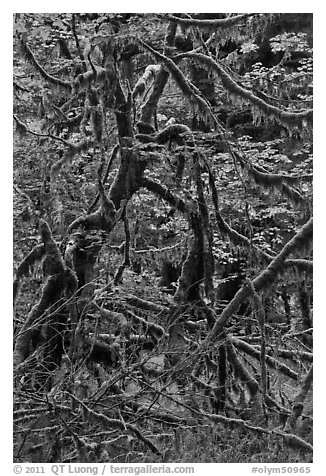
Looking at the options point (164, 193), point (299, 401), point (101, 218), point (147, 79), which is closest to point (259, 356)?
point (299, 401)

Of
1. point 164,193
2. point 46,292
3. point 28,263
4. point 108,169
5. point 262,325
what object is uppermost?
point 108,169

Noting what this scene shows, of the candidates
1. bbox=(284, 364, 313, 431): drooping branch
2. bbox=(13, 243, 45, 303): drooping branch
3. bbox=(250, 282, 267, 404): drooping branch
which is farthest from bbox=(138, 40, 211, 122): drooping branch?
bbox=(284, 364, 313, 431): drooping branch

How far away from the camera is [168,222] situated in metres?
5.84

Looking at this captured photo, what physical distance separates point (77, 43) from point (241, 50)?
1.36 meters

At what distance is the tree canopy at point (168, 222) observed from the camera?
5684 mm

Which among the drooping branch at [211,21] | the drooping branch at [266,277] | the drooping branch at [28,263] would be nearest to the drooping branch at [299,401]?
the drooping branch at [266,277]

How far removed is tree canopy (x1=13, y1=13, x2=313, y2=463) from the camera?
5.68 metres

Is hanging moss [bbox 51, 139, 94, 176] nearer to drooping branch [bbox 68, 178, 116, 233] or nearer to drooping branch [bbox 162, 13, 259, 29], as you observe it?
drooping branch [bbox 68, 178, 116, 233]

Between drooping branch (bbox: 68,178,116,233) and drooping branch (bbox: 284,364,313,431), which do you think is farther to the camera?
drooping branch (bbox: 68,178,116,233)

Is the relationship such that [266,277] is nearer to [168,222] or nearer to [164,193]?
[168,222]

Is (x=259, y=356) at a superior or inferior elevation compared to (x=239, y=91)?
inferior

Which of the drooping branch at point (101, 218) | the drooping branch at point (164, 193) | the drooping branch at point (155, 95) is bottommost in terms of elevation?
the drooping branch at point (101, 218)

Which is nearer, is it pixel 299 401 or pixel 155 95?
pixel 299 401

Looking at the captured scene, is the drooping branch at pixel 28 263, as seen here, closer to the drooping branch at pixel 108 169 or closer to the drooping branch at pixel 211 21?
the drooping branch at pixel 108 169
